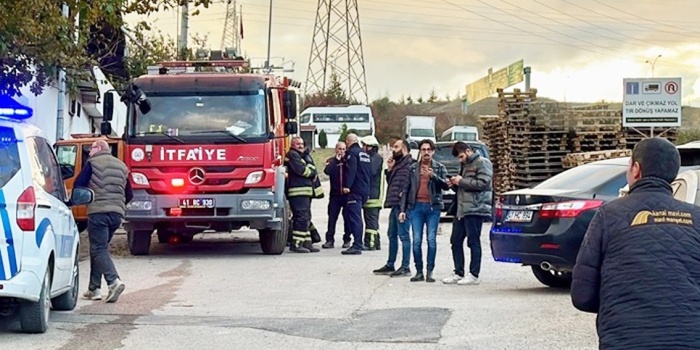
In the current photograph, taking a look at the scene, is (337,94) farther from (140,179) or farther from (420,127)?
(140,179)

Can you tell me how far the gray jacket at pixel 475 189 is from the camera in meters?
12.3

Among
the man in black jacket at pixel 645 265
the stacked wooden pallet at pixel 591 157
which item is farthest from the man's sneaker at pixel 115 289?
the stacked wooden pallet at pixel 591 157

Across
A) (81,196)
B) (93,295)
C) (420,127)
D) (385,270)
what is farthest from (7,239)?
(420,127)

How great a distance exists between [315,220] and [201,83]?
1007 cm

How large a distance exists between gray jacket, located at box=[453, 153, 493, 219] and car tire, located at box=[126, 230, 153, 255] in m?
6.14

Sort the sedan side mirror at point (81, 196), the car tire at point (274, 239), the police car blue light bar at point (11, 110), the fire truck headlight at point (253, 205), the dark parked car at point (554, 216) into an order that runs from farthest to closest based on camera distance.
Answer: the car tire at point (274, 239)
the fire truck headlight at point (253, 205)
the dark parked car at point (554, 216)
the sedan side mirror at point (81, 196)
the police car blue light bar at point (11, 110)

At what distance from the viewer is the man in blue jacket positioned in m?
16.9

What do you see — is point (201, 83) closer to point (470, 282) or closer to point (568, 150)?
point (470, 282)

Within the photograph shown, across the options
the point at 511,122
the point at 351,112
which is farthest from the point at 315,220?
the point at 351,112

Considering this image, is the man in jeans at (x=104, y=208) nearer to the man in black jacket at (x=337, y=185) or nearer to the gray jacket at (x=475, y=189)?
the gray jacket at (x=475, y=189)

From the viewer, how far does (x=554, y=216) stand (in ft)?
36.5

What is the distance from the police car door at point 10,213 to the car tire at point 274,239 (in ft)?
27.0

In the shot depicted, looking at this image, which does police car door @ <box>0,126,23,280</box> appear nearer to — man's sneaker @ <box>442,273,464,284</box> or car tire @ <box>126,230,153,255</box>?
man's sneaker @ <box>442,273,464,284</box>

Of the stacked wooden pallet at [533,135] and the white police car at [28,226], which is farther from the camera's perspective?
the stacked wooden pallet at [533,135]
